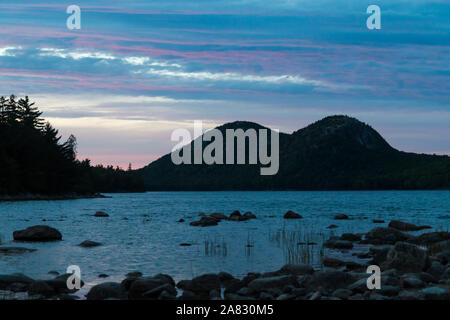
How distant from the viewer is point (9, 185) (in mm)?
105375

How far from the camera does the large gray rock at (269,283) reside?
60.0 feet

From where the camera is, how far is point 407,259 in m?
21.7

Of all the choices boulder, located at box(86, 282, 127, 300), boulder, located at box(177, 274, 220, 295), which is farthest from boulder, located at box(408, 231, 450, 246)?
boulder, located at box(86, 282, 127, 300)

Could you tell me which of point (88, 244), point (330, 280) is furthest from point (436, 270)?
point (88, 244)

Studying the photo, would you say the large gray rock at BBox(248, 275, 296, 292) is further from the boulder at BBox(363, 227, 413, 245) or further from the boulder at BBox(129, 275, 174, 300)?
the boulder at BBox(363, 227, 413, 245)

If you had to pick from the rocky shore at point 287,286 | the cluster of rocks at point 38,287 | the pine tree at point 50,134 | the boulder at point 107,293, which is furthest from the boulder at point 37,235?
the pine tree at point 50,134

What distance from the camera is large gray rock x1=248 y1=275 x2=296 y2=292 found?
18.3 metres

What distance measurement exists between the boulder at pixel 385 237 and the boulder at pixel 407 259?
1477 cm

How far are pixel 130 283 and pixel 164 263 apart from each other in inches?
328

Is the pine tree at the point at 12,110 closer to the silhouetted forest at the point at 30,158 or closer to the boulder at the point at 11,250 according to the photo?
the silhouetted forest at the point at 30,158

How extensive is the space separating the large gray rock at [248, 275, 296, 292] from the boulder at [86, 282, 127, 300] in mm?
4488

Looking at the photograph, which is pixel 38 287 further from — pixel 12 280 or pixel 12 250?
pixel 12 250

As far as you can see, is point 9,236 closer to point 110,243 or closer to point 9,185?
point 110,243
